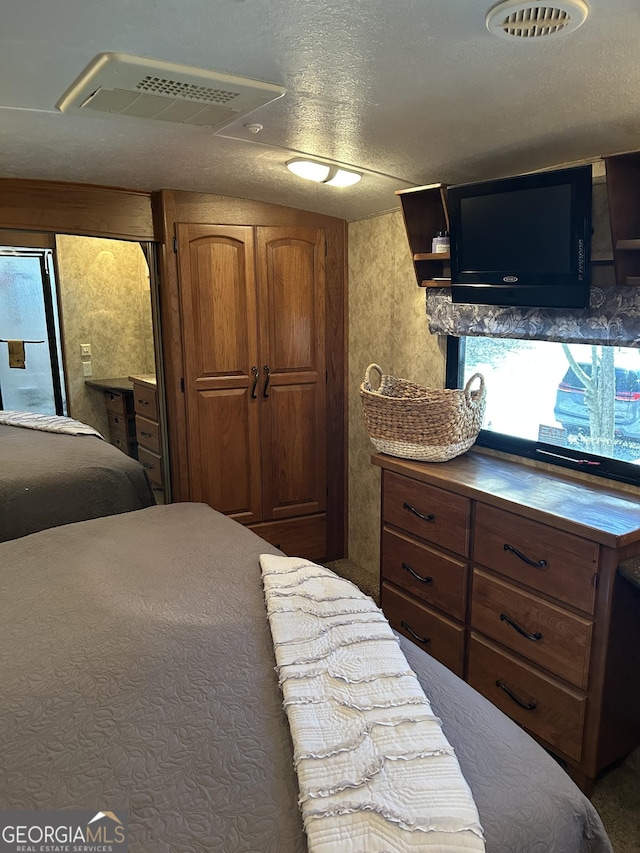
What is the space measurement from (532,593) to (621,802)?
2.26ft

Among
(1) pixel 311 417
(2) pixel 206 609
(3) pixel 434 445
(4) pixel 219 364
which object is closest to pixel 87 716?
(2) pixel 206 609

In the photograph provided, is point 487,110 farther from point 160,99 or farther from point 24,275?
point 24,275

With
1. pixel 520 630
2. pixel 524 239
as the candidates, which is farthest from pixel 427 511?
pixel 524 239

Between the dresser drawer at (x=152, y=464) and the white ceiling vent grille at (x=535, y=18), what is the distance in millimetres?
2501

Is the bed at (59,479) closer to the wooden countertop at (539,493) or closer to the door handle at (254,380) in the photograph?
the door handle at (254,380)

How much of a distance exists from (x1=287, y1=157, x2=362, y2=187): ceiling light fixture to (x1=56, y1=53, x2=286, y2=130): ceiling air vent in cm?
55

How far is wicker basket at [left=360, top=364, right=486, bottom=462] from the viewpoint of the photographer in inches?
99.2

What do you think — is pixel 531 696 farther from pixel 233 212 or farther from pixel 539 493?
pixel 233 212

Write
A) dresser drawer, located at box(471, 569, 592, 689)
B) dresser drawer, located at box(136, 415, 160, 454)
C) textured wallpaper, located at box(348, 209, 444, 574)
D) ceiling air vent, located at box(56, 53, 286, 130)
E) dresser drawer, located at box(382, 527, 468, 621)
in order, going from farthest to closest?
dresser drawer, located at box(136, 415, 160, 454), textured wallpaper, located at box(348, 209, 444, 574), dresser drawer, located at box(382, 527, 468, 621), dresser drawer, located at box(471, 569, 592, 689), ceiling air vent, located at box(56, 53, 286, 130)


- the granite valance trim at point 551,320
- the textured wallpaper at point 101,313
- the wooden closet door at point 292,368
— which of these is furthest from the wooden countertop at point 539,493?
the textured wallpaper at point 101,313

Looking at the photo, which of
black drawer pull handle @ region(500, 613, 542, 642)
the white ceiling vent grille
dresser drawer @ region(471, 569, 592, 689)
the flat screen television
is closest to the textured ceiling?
the white ceiling vent grille

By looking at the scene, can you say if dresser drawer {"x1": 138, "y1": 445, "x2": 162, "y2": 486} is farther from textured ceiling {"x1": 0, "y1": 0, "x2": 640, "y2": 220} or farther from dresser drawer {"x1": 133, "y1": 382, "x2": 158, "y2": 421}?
textured ceiling {"x1": 0, "y1": 0, "x2": 640, "y2": 220}

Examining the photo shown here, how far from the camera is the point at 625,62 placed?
1513 millimetres

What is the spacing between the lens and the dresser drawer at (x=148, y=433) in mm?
3266
